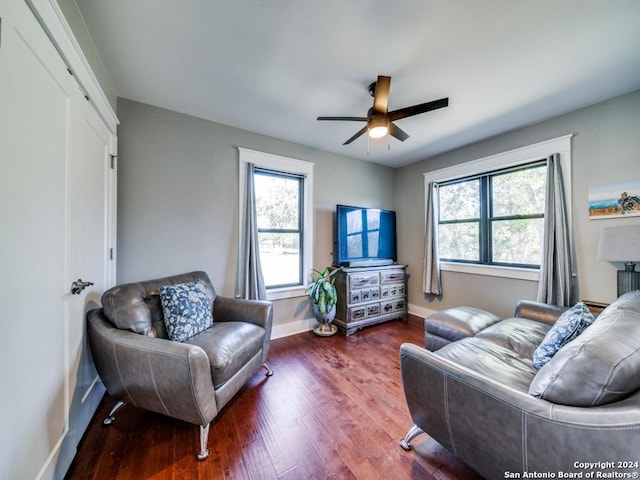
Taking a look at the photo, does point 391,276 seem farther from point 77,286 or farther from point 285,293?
point 77,286

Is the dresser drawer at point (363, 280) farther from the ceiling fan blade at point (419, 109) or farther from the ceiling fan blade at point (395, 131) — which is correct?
Answer: the ceiling fan blade at point (419, 109)

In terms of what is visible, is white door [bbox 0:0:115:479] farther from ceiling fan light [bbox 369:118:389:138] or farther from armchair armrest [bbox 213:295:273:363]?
ceiling fan light [bbox 369:118:389:138]

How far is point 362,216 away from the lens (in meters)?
3.49

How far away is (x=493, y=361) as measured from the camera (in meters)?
1.49

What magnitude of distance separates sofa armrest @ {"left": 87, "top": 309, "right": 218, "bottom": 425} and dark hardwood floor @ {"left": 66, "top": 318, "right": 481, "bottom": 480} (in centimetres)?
24

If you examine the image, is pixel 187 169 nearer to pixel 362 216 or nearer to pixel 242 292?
pixel 242 292

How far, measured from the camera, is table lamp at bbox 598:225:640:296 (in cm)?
181

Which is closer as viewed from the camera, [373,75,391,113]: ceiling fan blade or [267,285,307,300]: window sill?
[373,75,391,113]: ceiling fan blade

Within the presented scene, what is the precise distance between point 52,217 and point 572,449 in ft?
7.78

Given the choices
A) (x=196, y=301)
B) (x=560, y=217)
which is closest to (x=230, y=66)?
(x=196, y=301)

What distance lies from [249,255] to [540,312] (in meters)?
2.97

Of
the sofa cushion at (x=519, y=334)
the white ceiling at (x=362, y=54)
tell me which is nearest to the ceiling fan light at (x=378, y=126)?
the white ceiling at (x=362, y=54)

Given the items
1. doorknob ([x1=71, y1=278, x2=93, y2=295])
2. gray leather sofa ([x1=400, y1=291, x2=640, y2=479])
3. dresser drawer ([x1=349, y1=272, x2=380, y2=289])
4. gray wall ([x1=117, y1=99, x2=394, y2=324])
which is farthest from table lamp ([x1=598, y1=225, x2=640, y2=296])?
doorknob ([x1=71, y1=278, x2=93, y2=295])

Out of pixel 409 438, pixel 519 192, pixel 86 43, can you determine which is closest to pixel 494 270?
pixel 519 192
